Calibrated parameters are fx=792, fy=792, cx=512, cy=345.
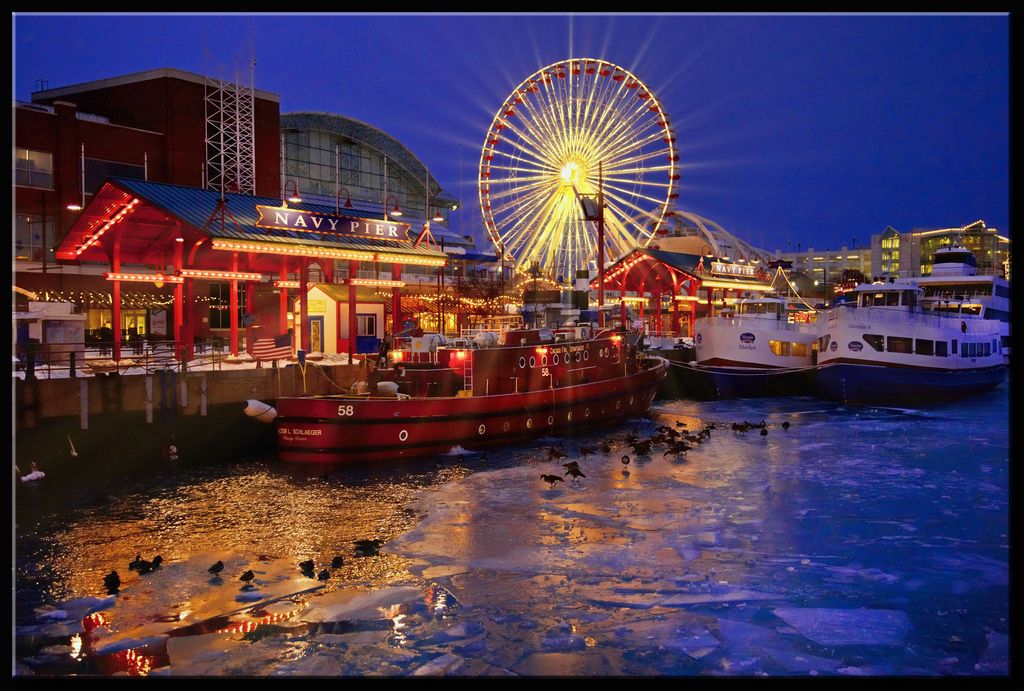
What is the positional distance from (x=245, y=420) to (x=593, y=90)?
121ft

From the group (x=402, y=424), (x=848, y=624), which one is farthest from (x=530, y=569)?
(x=402, y=424)

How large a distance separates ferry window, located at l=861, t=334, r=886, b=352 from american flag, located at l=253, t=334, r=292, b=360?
27.8 metres

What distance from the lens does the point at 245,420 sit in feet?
86.6

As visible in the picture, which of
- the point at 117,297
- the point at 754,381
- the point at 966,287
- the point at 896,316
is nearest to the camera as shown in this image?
the point at 117,297

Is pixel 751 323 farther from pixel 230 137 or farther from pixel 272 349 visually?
pixel 230 137

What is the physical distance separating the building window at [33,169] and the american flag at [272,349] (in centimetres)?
2076

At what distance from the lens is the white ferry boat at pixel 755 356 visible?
42969mm

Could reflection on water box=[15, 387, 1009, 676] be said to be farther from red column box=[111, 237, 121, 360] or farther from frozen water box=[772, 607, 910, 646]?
red column box=[111, 237, 121, 360]

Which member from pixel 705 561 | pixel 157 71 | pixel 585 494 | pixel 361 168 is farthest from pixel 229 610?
pixel 361 168

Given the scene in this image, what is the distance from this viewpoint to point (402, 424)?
81.6ft

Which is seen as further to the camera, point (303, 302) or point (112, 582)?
point (303, 302)

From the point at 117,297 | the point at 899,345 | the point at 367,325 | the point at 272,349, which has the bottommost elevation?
the point at 899,345

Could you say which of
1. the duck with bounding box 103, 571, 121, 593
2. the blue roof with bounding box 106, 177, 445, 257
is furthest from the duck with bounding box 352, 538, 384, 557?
the blue roof with bounding box 106, 177, 445, 257

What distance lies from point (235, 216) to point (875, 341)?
100ft
